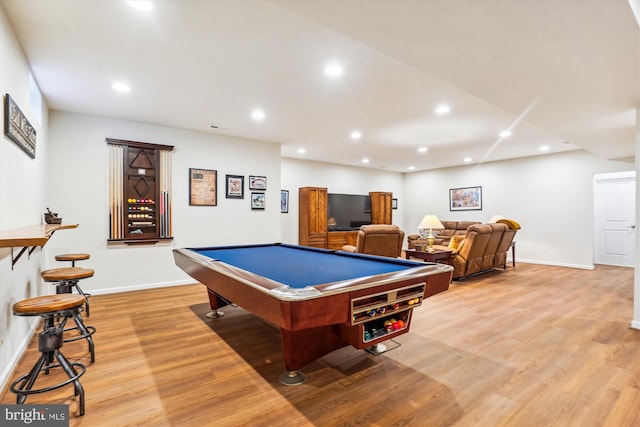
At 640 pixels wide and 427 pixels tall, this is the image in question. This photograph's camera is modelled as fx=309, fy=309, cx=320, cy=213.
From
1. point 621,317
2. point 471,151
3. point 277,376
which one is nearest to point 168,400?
point 277,376

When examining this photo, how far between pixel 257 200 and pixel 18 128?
371 cm

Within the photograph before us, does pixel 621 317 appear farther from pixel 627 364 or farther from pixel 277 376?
pixel 277 376

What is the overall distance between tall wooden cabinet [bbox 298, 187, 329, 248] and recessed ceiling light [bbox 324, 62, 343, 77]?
450 centimetres

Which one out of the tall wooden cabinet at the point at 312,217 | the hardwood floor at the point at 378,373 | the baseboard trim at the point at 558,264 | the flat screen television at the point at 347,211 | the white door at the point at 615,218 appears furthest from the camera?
the flat screen television at the point at 347,211

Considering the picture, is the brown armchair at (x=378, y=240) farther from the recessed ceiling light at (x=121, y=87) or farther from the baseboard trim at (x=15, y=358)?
the baseboard trim at (x=15, y=358)

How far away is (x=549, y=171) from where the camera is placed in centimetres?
716

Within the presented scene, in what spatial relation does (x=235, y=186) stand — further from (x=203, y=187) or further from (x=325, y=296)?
(x=325, y=296)

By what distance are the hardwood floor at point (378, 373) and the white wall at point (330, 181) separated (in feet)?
13.8

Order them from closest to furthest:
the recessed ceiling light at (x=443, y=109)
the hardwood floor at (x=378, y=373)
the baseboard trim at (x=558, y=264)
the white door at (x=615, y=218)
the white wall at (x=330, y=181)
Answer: the hardwood floor at (x=378, y=373) → the recessed ceiling light at (x=443, y=109) → the baseboard trim at (x=558, y=264) → the white door at (x=615, y=218) → the white wall at (x=330, y=181)

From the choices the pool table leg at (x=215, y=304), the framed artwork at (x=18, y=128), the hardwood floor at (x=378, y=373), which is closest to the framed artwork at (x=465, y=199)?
the hardwood floor at (x=378, y=373)

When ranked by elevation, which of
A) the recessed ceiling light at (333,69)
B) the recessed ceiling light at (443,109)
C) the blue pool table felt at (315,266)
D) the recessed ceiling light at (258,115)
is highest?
the recessed ceiling light at (258,115)

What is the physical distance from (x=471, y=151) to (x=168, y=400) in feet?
23.3

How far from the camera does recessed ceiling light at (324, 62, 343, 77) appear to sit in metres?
2.96

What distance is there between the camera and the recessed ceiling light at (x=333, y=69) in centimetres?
296
